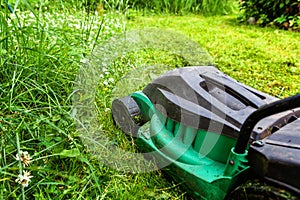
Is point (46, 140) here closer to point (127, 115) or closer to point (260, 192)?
point (127, 115)

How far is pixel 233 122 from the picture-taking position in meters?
1.09

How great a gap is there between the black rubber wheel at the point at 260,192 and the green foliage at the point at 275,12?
295 cm

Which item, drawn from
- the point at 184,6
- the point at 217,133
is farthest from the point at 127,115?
the point at 184,6

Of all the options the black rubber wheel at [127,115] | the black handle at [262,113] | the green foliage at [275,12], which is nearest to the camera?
the black handle at [262,113]

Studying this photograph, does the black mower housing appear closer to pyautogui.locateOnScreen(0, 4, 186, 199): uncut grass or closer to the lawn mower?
the lawn mower

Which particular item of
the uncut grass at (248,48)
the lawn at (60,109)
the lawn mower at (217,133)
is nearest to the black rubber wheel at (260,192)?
the lawn mower at (217,133)

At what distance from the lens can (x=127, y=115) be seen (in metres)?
1.54

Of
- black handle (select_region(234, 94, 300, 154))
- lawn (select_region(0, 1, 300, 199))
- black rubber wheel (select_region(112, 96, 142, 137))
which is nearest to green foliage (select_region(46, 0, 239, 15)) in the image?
lawn (select_region(0, 1, 300, 199))

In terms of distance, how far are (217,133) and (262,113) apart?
0.89ft

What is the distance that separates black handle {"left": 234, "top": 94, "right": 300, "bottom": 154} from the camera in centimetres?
80

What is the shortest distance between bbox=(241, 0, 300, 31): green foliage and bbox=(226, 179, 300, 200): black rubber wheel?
295 centimetres

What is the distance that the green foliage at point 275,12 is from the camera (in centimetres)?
355

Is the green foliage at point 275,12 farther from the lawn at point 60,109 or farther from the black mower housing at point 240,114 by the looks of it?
the black mower housing at point 240,114

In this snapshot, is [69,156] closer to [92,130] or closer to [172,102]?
[92,130]
